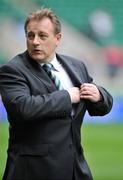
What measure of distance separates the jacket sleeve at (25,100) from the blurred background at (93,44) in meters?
3.63

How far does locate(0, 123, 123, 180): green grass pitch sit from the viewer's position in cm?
696

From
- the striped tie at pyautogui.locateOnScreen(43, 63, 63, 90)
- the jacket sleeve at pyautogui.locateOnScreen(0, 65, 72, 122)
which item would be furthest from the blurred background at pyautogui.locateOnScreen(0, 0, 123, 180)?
the jacket sleeve at pyautogui.locateOnScreen(0, 65, 72, 122)

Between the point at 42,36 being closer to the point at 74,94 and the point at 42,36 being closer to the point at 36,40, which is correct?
the point at 36,40

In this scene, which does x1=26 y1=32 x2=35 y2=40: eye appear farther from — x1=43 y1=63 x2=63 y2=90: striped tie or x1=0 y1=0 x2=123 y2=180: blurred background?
x1=0 y1=0 x2=123 y2=180: blurred background

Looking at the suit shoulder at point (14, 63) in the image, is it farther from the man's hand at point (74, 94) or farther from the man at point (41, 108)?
the man's hand at point (74, 94)

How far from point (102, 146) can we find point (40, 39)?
4296 millimetres

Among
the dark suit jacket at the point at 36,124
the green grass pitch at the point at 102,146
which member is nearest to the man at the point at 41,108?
the dark suit jacket at the point at 36,124

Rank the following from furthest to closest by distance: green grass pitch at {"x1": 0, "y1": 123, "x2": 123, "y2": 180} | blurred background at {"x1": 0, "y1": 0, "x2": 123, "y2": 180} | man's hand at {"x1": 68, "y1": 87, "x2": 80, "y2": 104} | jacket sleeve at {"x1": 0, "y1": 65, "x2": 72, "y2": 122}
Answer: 1. blurred background at {"x1": 0, "y1": 0, "x2": 123, "y2": 180}
2. green grass pitch at {"x1": 0, "y1": 123, "x2": 123, "y2": 180}
3. man's hand at {"x1": 68, "y1": 87, "x2": 80, "y2": 104}
4. jacket sleeve at {"x1": 0, "y1": 65, "x2": 72, "y2": 122}

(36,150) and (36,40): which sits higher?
(36,40)

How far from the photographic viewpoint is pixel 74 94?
3.36m

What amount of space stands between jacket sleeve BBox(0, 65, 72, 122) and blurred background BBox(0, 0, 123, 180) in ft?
11.9

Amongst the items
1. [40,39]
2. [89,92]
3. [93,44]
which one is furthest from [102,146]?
[40,39]

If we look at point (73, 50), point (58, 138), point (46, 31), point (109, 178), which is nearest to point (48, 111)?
point (58, 138)

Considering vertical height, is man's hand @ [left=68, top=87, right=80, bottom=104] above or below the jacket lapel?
below
